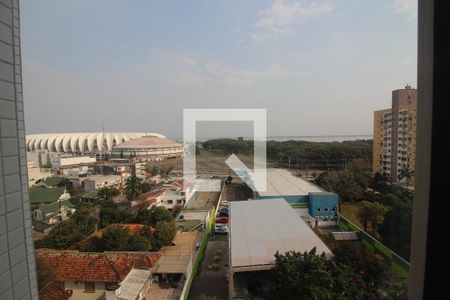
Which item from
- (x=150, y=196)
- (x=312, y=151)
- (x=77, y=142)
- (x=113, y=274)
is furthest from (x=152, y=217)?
(x=77, y=142)

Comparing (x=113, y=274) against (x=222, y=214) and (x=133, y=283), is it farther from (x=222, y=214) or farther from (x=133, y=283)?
(x=222, y=214)

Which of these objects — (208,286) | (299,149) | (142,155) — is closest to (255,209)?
(208,286)

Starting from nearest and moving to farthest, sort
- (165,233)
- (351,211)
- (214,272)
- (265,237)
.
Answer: (265,237), (214,272), (165,233), (351,211)

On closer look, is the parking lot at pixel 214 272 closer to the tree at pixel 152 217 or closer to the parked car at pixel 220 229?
the parked car at pixel 220 229

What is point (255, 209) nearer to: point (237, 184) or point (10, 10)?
point (10, 10)

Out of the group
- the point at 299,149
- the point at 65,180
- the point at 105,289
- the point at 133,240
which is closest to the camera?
the point at 105,289

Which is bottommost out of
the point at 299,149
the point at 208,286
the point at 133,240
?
the point at 208,286

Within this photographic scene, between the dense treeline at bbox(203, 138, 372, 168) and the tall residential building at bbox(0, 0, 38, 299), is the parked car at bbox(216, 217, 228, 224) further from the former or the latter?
the dense treeline at bbox(203, 138, 372, 168)
